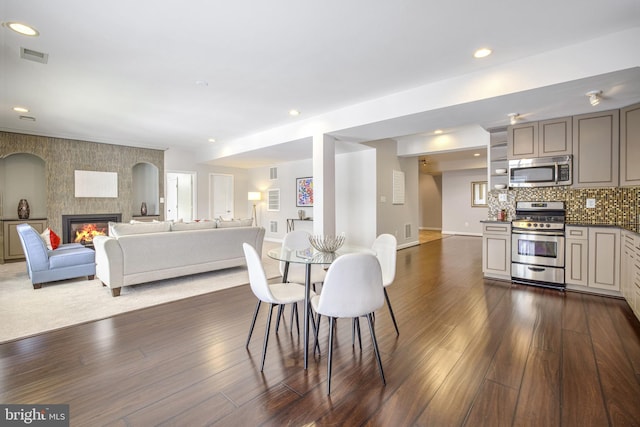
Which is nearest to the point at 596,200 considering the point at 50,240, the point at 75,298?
the point at 75,298

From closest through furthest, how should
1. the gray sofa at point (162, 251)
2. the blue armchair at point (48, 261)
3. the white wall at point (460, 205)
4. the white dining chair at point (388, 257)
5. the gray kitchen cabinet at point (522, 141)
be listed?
the white dining chair at point (388, 257), the gray sofa at point (162, 251), the blue armchair at point (48, 261), the gray kitchen cabinet at point (522, 141), the white wall at point (460, 205)

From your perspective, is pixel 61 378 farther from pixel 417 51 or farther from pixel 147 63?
pixel 417 51

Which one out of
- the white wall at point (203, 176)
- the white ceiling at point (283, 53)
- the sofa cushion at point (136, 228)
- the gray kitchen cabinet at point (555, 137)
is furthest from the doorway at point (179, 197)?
the gray kitchen cabinet at point (555, 137)

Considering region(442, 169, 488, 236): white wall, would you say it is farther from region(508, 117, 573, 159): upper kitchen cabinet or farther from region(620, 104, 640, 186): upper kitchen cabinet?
region(620, 104, 640, 186): upper kitchen cabinet

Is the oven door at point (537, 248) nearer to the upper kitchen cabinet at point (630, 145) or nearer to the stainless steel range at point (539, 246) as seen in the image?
the stainless steel range at point (539, 246)

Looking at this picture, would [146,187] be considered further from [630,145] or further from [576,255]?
[630,145]

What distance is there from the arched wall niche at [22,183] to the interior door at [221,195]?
148 inches

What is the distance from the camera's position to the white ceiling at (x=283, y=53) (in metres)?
2.38

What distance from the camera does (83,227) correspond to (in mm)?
6828

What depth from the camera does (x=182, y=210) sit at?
9.06m

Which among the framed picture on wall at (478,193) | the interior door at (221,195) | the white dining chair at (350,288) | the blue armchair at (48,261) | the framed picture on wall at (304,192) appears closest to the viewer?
the white dining chair at (350,288)

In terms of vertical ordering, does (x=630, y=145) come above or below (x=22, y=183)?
above

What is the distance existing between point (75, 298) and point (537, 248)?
598cm

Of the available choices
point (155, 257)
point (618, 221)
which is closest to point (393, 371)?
point (155, 257)
